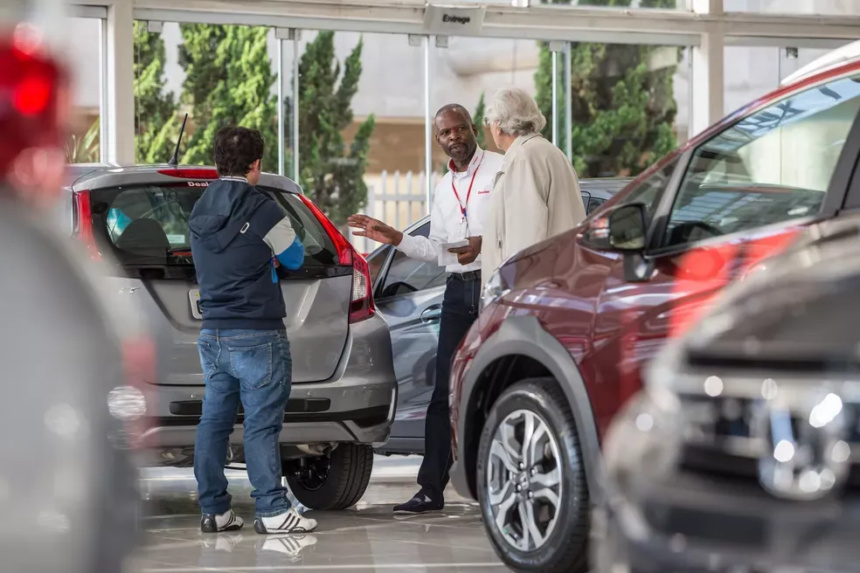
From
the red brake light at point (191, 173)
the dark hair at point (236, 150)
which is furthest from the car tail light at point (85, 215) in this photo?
the dark hair at point (236, 150)

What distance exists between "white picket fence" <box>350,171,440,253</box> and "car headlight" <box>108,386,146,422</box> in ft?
47.5

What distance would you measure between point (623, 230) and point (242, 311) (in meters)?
2.21

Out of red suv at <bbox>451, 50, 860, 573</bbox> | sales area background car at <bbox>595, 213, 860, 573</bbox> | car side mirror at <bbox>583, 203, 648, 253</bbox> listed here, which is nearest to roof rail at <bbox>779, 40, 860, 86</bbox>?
red suv at <bbox>451, 50, 860, 573</bbox>

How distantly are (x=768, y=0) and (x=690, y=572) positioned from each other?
16569 mm

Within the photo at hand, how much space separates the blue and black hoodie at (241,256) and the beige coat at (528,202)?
0.86 meters

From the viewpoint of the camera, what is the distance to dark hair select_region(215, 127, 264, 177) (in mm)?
6238

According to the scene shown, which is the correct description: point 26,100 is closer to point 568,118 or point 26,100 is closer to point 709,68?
point 568,118

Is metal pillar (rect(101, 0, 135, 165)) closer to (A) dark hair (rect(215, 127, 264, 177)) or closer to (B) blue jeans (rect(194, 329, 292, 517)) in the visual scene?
(A) dark hair (rect(215, 127, 264, 177))

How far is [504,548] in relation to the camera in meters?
4.82

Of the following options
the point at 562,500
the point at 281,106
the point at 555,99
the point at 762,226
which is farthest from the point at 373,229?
the point at 555,99

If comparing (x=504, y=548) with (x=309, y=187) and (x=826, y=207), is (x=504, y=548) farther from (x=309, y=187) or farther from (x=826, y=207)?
(x=309, y=187)

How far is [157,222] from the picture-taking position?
6.44 m

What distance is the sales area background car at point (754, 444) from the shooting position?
1913 millimetres

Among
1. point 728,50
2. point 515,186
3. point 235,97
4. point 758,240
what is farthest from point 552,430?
point 728,50
